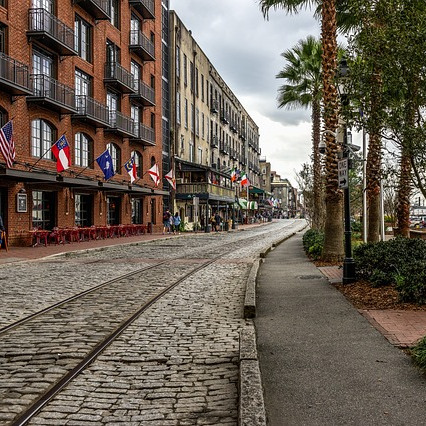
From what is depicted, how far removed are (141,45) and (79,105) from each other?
10372 millimetres

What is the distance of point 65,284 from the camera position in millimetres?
11484

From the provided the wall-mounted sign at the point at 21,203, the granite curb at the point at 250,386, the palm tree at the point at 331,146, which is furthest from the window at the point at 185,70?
the granite curb at the point at 250,386

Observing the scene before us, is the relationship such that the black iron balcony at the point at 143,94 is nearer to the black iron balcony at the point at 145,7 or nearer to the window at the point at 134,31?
the window at the point at 134,31

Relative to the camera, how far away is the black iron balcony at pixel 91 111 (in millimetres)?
28156

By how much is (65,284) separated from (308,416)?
863 cm

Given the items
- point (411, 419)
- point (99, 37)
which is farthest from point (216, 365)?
point (99, 37)

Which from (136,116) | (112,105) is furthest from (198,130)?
(112,105)

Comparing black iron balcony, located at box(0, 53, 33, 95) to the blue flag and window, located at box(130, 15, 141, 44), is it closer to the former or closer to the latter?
the blue flag

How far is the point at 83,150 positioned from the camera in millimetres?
29672

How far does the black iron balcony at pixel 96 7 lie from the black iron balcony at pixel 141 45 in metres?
4.30

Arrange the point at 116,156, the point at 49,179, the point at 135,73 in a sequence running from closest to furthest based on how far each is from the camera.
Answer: the point at 49,179, the point at 116,156, the point at 135,73

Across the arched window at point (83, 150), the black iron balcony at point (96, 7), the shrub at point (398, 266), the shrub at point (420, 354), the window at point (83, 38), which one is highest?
the black iron balcony at point (96, 7)

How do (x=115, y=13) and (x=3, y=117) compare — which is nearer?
(x=3, y=117)

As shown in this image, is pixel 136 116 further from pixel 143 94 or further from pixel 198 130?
pixel 198 130
